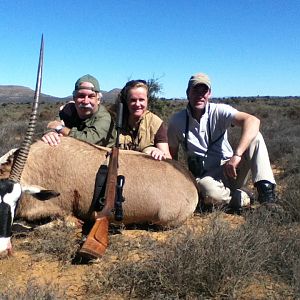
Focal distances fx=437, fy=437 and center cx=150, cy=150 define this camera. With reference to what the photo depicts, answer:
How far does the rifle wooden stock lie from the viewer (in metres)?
3.51

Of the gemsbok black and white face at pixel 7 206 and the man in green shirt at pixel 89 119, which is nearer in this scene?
the gemsbok black and white face at pixel 7 206

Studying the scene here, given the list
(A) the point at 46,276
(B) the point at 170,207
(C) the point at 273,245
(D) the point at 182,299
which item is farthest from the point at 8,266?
(C) the point at 273,245

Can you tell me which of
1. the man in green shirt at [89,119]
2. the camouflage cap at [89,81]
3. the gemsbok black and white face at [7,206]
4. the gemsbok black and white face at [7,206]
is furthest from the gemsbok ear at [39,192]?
the camouflage cap at [89,81]

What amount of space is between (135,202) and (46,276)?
1.42 metres

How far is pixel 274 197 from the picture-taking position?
5.37 meters

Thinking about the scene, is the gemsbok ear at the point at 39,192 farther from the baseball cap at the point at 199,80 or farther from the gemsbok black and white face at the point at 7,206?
the baseball cap at the point at 199,80

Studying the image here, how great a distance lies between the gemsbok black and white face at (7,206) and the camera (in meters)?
3.51

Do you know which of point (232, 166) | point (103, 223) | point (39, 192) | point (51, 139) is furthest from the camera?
point (232, 166)

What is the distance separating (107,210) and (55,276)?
80cm

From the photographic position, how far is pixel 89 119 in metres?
5.32

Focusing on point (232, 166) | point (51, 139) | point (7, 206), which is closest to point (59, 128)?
point (51, 139)

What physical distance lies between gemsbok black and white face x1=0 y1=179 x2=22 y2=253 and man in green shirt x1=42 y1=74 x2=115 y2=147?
132 cm

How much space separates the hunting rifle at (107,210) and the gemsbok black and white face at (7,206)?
0.62 meters

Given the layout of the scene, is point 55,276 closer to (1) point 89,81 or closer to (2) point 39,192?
(2) point 39,192
